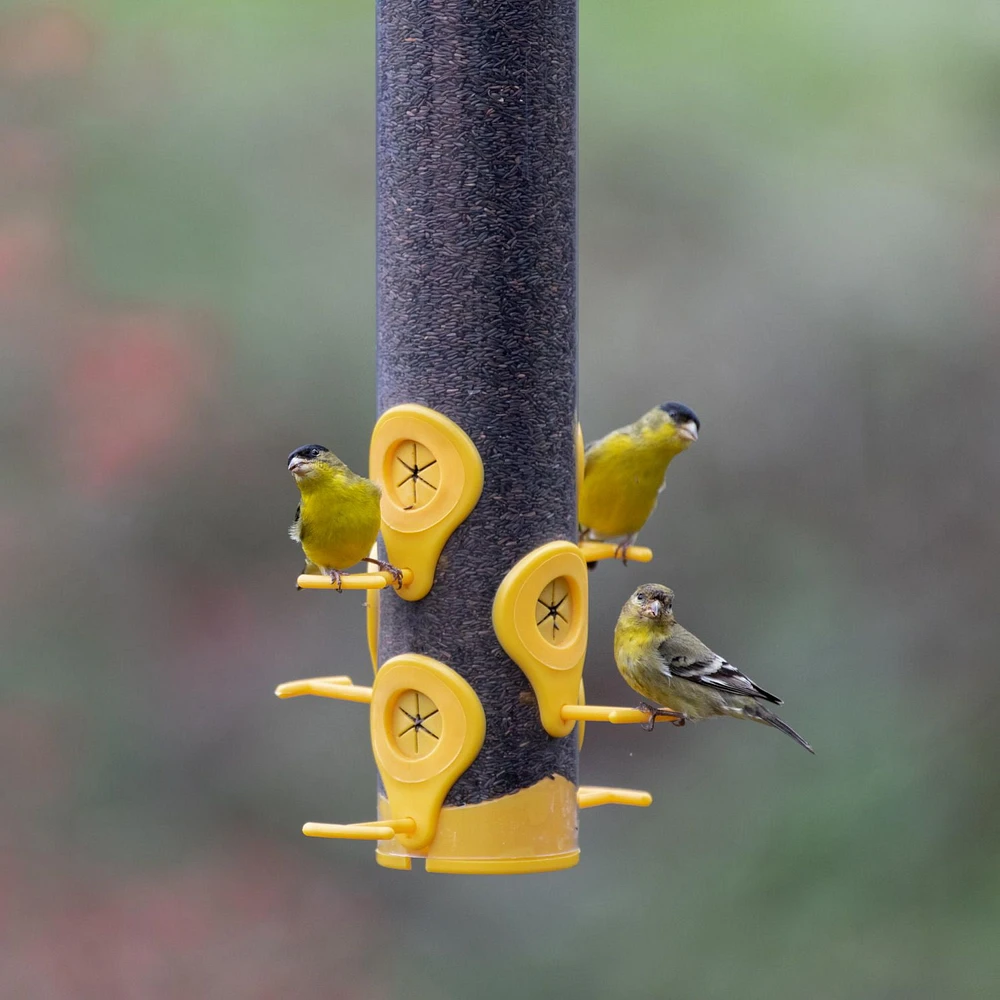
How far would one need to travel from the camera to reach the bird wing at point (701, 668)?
4.77 m

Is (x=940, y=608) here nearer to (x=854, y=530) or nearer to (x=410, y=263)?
(x=854, y=530)

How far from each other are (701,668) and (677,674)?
0.24 feet

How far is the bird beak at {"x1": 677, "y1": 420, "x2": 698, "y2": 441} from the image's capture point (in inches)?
215

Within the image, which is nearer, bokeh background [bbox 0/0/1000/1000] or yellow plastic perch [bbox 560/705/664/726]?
yellow plastic perch [bbox 560/705/664/726]

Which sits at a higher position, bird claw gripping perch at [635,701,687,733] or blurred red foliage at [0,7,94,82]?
blurred red foliage at [0,7,94,82]

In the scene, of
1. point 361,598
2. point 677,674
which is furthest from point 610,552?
point 361,598

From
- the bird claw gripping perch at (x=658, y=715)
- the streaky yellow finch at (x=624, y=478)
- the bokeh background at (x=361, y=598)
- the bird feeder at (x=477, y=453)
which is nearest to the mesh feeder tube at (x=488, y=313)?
the bird feeder at (x=477, y=453)

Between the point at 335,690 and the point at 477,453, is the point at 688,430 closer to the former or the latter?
the point at 477,453

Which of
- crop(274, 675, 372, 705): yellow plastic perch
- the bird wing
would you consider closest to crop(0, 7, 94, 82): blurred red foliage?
crop(274, 675, 372, 705): yellow plastic perch

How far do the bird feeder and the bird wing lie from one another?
1.01ft

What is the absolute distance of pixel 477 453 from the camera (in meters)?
4.60

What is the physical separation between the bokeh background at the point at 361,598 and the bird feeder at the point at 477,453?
3.87m

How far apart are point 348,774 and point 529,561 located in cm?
447

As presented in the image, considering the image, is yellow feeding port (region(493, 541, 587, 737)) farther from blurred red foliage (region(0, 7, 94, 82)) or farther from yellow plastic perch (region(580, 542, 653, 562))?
blurred red foliage (region(0, 7, 94, 82))
